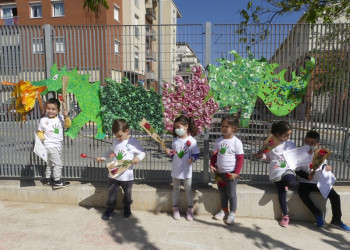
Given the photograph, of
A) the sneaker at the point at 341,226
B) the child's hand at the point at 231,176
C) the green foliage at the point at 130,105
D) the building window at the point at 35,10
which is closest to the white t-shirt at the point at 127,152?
the green foliage at the point at 130,105

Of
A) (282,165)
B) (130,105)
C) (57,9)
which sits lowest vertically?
(282,165)

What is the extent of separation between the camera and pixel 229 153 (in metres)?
3.48

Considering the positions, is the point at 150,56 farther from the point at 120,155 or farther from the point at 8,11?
the point at 8,11

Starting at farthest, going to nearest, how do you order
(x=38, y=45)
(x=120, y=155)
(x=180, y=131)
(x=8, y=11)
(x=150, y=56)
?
(x=8, y=11) < (x=38, y=45) < (x=150, y=56) < (x=120, y=155) < (x=180, y=131)

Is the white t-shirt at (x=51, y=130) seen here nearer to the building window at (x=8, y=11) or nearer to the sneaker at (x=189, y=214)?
the sneaker at (x=189, y=214)

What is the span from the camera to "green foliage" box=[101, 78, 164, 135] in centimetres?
393

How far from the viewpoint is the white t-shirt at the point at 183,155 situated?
3520 mm

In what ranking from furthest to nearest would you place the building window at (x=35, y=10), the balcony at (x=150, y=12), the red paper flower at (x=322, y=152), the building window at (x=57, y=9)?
the balcony at (x=150, y=12), the building window at (x=35, y=10), the building window at (x=57, y=9), the red paper flower at (x=322, y=152)

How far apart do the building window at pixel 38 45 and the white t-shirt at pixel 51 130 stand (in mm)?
1032

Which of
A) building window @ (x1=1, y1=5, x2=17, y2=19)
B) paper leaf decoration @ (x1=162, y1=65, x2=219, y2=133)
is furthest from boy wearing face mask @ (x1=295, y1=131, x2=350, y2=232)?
building window @ (x1=1, y1=5, x2=17, y2=19)

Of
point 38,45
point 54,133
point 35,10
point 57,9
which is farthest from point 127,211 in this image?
point 35,10

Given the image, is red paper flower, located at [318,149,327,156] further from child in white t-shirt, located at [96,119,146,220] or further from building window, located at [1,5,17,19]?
building window, located at [1,5,17,19]

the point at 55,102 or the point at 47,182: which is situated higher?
the point at 55,102

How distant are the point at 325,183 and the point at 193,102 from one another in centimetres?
210
